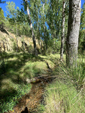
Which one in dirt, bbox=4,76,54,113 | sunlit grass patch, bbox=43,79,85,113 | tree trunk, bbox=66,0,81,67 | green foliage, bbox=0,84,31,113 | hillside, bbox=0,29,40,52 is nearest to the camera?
sunlit grass patch, bbox=43,79,85,113

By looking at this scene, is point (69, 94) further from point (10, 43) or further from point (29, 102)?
point (10, 43)

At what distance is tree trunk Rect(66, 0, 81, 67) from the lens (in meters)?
1.35

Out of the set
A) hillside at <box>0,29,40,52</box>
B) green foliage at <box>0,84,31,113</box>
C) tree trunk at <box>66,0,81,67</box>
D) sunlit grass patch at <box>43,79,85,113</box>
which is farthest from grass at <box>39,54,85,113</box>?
hillside at <box>0,29,40,52</box>

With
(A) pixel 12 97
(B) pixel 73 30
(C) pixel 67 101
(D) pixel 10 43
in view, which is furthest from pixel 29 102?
(D) pixel 10 43

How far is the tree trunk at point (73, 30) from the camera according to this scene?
4.43 feet

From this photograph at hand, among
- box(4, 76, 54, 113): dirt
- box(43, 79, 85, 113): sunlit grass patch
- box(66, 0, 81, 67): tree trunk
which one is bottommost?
box(4, 76, 54, 113): dirt

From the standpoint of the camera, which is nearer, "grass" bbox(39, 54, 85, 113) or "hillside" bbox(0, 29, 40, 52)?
"grass" bbox(39, 54, 85, 113)

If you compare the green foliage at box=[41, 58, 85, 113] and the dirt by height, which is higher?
the green foliage at box=[41, 58, 85, 113]

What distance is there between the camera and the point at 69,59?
56.3 inches

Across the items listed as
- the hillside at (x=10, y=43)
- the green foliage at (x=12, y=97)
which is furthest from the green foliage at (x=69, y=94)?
the hillside at (x=10, y=43)

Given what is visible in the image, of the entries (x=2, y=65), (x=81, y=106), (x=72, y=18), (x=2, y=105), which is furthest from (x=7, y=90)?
(x=72, y=18)

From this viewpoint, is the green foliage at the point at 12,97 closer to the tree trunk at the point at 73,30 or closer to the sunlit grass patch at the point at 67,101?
the sunlit grass patch at the point at 67,101

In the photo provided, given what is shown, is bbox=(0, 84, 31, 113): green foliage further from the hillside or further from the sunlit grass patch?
the hillside

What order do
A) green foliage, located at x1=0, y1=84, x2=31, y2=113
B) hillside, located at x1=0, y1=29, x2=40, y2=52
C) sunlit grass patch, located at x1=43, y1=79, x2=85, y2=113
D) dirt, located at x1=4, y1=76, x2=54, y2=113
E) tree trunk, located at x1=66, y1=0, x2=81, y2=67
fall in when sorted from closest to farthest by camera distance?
sunlit grass patch, located at x1=43, y1=79, x2=85, y2=113, tree trunk, located at x1=66, y1=0, x2=81, y2=67, dirt, located at x1=4, y1=76, x2=54, y2=113, green foliage, located at x1=0, y1=84, x2=31, y2=113, hillside, located at x1=0, y1=29, x2=40, y2=52
